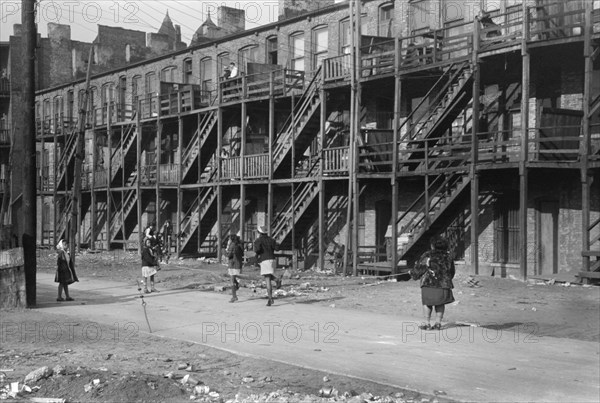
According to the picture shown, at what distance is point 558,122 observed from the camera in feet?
70.9

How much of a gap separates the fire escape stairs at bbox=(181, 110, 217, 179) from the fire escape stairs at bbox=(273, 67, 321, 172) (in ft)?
16.4

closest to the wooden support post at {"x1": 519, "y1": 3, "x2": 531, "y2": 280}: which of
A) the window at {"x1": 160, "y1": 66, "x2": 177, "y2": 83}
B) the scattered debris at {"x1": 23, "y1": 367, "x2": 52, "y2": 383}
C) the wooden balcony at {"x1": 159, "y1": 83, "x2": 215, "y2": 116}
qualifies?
the scattered debris at {"x1": 23, "y1": 367, "x2": 52, "y2": 383}

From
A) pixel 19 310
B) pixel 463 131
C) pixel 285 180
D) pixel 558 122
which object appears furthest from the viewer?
pixel 285 180

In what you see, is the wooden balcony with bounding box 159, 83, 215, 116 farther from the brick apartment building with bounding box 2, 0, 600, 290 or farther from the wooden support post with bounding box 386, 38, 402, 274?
the wooden support post with bounding box 386, 38, 402, 274

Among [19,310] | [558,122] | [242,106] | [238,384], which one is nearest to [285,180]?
[242,106]

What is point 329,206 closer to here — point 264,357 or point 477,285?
point 477,285

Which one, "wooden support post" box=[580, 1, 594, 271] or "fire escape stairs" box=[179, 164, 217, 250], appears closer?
"wooden support post" box=[580, 1, 594, 271]

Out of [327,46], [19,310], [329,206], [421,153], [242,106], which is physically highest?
[327,46]

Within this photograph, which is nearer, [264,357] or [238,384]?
[238,384]

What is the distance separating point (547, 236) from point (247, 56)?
18.0 metres

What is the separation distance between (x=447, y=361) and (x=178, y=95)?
2713 cm

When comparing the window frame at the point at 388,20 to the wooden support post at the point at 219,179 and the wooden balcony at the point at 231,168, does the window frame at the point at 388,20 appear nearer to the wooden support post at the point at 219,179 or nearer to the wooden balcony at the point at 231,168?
the wooden balcony at the point at 231,168

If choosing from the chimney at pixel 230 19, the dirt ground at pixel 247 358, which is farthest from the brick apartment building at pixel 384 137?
the dirt ground at pixel 247 358

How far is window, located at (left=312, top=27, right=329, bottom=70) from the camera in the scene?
103 ft
